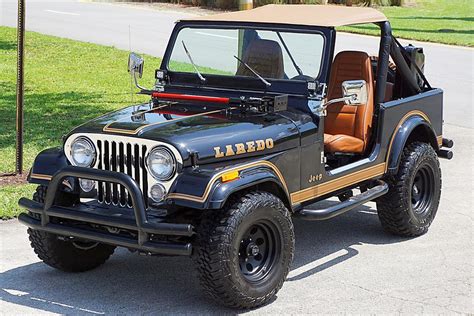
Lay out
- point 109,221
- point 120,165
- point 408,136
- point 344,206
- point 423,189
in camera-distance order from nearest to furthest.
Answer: point 109,221 → point 120,165 → point 344,206 → point 408,136 → point 423,189

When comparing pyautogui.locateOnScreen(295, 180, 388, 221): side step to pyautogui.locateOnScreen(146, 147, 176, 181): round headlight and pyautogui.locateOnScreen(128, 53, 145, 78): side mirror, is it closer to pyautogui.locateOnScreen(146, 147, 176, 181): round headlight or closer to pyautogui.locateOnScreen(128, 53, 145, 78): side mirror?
pyautogui.locateOnScreen(146, 147, 176, 181): round headlight

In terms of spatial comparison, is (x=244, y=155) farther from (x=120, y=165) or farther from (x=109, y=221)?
(x=109, y=221)

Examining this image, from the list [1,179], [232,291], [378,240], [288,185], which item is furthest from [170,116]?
[1,179]

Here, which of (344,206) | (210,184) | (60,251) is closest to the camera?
→ (210,184)

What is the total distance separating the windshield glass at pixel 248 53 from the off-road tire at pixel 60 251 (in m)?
1.52

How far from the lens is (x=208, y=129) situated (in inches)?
229

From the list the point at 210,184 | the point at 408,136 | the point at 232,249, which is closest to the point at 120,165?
the point at 210,184

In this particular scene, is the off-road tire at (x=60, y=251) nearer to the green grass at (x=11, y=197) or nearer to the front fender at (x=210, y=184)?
the front fender at (x=210, y=184)

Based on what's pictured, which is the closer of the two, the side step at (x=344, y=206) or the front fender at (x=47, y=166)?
the front fender at (x=47, y=166)

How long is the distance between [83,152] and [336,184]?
5.92 ft

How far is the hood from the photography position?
5.61 m

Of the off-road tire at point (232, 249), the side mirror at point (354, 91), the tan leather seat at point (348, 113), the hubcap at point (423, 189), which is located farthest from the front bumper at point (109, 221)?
the hubcap at point (423, 189)

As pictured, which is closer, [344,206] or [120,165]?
[120,165]

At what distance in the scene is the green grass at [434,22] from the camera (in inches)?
831
